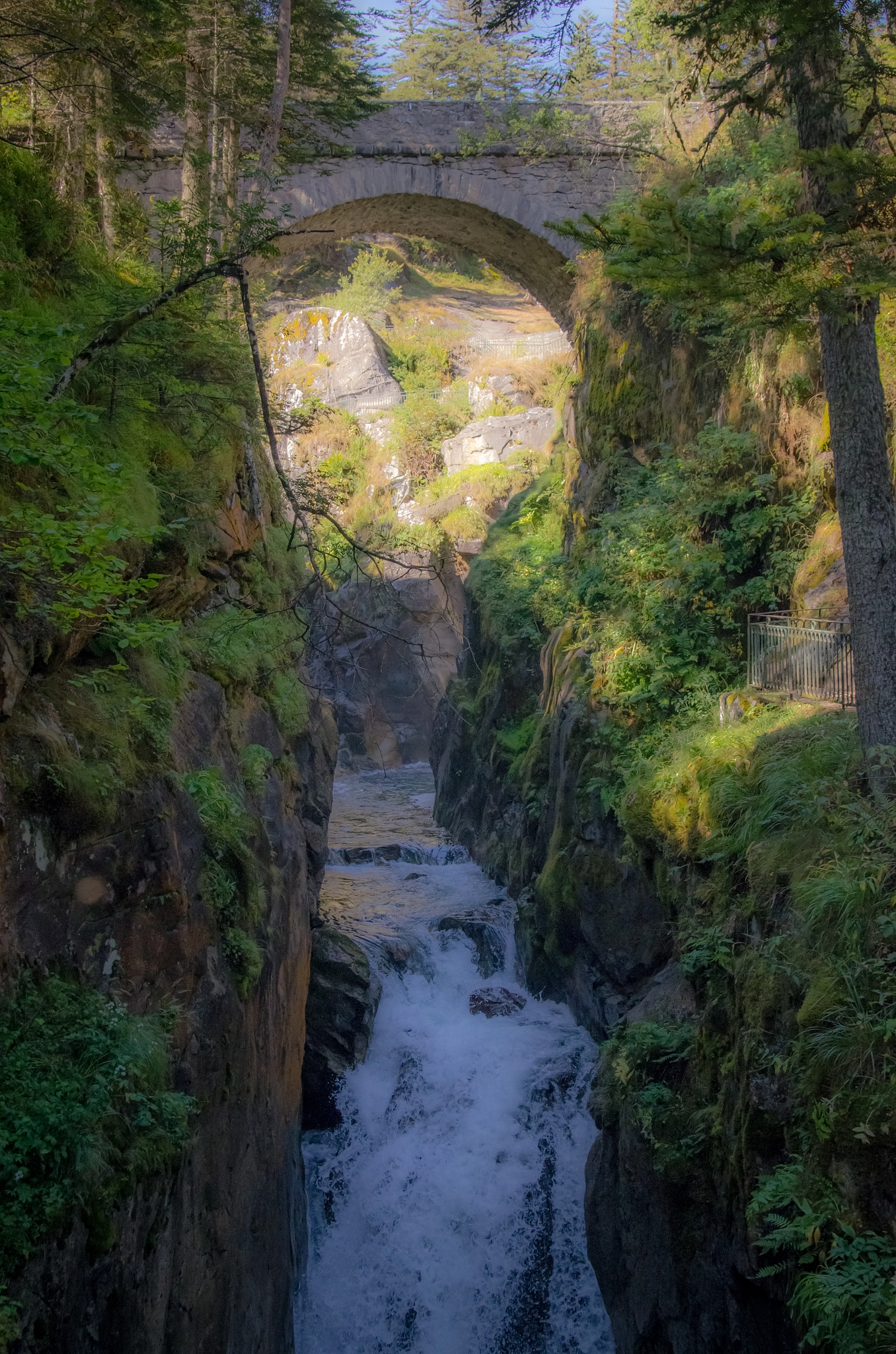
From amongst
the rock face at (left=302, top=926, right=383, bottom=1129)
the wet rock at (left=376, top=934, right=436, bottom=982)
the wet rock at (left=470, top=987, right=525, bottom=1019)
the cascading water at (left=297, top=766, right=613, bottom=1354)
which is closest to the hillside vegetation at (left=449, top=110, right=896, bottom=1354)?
the wet rock at (left=470, top=987, right=525, bottom=1019)

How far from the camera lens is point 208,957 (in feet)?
21.4

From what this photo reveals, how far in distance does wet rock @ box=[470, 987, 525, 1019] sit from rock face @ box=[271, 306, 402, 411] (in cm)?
2608

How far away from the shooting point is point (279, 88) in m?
11.5

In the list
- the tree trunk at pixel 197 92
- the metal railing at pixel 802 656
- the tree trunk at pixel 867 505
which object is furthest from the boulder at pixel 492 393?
the tree trunk at pixel 867 505

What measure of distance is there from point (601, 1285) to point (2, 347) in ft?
31.4

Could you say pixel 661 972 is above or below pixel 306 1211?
above

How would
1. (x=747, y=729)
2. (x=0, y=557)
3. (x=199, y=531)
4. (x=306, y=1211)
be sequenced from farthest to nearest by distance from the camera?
(x=306, y=1211) < (x=747, y=729) < (x=199, y=531) < (x=0, y=557)

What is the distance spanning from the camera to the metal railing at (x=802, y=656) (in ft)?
29.4

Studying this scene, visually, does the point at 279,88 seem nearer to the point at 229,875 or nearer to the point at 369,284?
the point at 229,875

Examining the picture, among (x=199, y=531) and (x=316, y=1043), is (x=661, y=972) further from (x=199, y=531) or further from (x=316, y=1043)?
(x=199, y=531)

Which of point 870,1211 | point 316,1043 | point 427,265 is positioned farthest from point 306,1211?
point 427,265

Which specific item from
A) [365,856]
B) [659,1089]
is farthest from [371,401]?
[659,1089]

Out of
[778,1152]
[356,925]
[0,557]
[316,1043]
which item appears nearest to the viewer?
[0,557]

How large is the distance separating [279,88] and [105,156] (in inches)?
Result: 111
